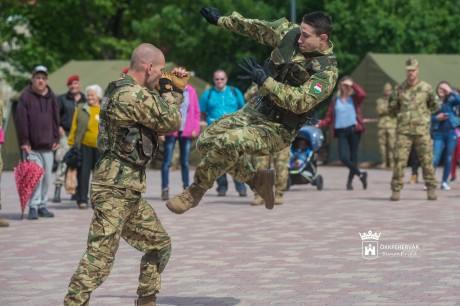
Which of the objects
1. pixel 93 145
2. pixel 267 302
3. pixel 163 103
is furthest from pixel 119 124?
pixel 93 145

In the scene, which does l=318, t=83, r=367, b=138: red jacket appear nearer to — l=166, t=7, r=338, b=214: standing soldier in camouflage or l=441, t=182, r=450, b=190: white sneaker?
l=441, t=182, r=450, b=190: white sneaker

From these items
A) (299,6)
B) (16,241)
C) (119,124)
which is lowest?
(16,241)

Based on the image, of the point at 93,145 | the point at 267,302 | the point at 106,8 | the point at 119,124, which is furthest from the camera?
the point at 106,8

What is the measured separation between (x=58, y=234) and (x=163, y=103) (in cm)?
633

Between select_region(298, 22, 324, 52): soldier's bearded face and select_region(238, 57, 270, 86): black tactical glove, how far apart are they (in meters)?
0.34

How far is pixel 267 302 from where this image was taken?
8750mm

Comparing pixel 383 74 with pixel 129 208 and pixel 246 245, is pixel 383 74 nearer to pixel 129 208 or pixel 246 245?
pixel 246 245

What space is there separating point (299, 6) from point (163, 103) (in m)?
28.9

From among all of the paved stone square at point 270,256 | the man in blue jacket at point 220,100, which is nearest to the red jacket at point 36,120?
the paved stone square at point 270,256

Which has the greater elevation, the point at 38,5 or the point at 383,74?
the point at 38,5

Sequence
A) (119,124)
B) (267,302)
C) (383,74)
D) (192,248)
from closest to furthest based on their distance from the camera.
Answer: (119,124) → (267,302) → (192,248) → (383,74)

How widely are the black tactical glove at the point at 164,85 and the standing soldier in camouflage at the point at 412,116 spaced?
31.5 ft

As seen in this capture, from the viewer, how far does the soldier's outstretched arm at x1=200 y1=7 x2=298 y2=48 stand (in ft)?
30.8

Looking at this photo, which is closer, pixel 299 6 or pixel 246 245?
pixel 246 245
